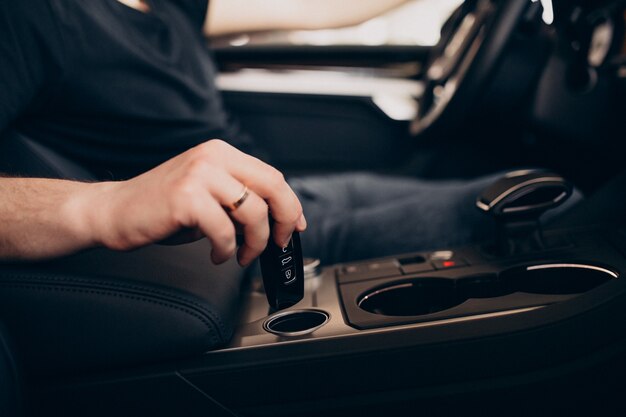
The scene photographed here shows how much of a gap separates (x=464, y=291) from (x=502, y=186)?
166mm

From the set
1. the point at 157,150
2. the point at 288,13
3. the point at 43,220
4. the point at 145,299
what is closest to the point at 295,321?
the point at 145,299

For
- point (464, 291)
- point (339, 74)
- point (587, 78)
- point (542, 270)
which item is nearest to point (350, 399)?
point (464, 291)

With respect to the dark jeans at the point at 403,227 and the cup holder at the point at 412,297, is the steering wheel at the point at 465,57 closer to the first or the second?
the dark jeans at the point at 403,227

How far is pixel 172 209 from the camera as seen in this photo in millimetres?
532

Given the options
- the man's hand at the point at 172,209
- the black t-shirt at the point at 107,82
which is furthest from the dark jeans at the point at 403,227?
the man's hand at the point at 172,209

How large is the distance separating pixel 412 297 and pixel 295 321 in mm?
174

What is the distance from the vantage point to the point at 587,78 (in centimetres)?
110

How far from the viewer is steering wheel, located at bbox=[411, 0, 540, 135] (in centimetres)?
128

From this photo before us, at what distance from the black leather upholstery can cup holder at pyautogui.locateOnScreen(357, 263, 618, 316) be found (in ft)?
0.74

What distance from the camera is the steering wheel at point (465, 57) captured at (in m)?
1.28

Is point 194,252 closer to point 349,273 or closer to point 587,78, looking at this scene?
point 349,273

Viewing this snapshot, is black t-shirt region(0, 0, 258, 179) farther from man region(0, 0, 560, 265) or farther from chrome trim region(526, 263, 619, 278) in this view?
chrome trim region(526, 263, 619, 278)

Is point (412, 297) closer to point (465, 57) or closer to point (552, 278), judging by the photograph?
point (552, 278)

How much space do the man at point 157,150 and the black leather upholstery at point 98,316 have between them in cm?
4
